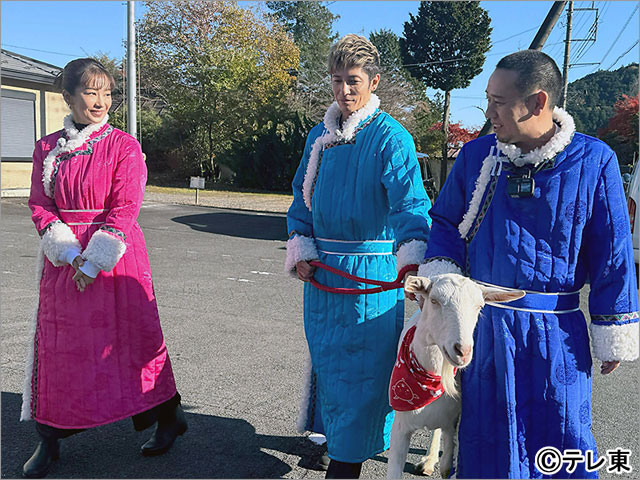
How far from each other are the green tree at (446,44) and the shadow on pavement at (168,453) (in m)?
37.9

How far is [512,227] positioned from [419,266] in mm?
485

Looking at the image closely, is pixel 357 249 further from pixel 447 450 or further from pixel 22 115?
pixel 22 115

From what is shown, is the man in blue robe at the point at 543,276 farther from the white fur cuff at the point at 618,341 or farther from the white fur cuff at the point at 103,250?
the white fur cuff at the point at 103,250

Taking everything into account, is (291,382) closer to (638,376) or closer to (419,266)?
(419,266)

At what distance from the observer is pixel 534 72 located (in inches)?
92.0

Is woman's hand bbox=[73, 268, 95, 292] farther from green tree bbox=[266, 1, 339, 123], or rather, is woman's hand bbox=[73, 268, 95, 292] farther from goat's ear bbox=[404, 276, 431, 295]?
green tree bbox=[266, 1, 339, 123]

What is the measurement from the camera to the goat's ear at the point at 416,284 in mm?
2373

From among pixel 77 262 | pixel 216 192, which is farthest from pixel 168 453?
pixel 216 192

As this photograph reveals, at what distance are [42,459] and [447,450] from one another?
219 centimetres

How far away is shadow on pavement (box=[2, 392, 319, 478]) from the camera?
3.50 m

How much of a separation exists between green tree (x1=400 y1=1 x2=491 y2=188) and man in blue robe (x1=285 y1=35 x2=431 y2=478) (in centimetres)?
3806

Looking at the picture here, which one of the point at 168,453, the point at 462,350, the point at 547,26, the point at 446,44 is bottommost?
the point at 168,453

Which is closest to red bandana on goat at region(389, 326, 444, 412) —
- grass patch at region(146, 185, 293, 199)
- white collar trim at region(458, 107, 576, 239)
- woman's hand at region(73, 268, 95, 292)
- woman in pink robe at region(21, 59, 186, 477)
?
white collar trim at region(458, 107, 576, 239)

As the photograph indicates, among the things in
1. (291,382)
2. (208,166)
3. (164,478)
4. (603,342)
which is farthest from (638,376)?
(208,166)
